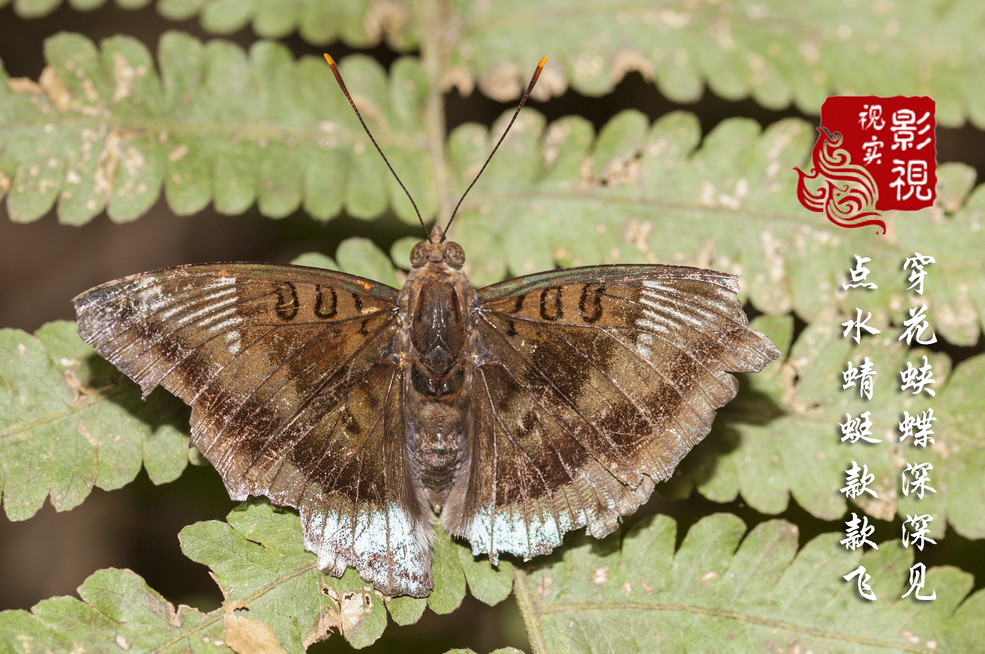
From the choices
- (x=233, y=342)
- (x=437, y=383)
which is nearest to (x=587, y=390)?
(x=437, y=383)

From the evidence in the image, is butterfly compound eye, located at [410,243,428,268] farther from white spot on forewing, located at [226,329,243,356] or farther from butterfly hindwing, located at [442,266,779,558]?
white spot on forewing, located at [226,329,243,356]

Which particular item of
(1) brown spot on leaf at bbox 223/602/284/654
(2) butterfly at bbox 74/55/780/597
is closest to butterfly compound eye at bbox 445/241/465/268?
(2) butterfly at bbox 74/55/780/597

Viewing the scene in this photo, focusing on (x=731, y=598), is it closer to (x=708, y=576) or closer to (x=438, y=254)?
(x=708, y=576)

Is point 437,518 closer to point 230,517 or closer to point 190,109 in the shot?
point 230,517

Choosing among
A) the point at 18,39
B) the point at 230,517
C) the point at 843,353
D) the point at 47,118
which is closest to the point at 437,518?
the point at 230,517

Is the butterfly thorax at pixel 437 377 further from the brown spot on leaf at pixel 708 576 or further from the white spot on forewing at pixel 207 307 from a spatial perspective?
the brown spot on leaf at pixel 708 576

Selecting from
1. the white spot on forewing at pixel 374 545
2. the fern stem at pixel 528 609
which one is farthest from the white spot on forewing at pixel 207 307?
the fern stem at pixel 528 609
